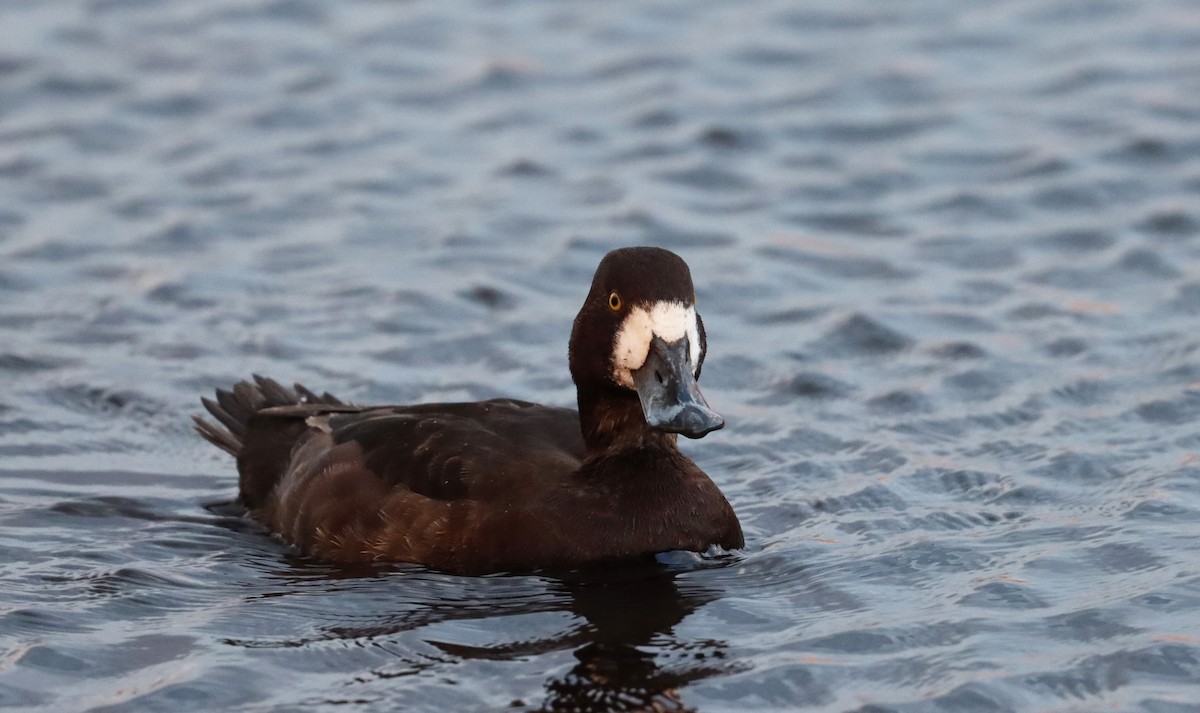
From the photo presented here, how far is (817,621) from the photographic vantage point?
21.5 ft

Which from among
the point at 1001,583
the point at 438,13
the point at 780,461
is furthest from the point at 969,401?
the point at 438,13

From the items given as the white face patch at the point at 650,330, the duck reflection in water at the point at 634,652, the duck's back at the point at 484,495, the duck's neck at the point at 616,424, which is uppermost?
the white face patch at the point at 650,330

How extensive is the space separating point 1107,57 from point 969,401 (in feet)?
17.5

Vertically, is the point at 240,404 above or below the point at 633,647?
above

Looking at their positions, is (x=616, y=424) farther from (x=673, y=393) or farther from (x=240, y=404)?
(x=240, y=404)

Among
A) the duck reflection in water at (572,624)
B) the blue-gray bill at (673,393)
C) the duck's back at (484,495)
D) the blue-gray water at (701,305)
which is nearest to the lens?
the duck reflection in water at (572,624)

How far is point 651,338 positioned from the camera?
680 cm

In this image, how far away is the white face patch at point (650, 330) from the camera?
22.2 feet

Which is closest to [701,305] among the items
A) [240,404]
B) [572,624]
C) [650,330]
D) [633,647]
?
[240,404]

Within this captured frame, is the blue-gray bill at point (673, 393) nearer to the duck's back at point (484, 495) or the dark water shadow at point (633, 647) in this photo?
the duck's back at point (484, 495)

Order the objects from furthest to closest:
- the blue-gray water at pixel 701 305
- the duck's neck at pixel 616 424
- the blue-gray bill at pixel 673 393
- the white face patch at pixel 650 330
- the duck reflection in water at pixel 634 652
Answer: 1. the duck's neck at pixel 616 424
2. the white face patch at pixel 650 330
3. the blue-gray bill at pixel 673 393
4. the blue-gray water at pixel 701 305
5. the duck reflection in water at pixel 634 652

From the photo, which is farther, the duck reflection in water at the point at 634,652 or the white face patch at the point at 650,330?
the white face patch at the point at 650,330

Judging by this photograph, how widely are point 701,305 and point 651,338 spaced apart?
3.42m

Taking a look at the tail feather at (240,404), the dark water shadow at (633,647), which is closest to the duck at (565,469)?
the dark water shadow at (633,647)
